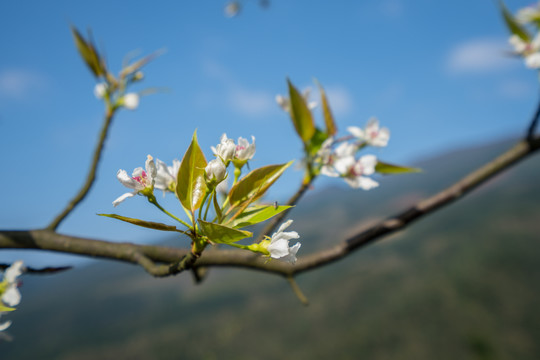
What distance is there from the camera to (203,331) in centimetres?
974

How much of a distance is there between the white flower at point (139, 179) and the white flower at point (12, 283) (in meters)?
0.45

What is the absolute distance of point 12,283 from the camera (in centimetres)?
78

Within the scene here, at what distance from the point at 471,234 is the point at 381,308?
5101 millimetres

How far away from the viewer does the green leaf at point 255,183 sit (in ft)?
1.95

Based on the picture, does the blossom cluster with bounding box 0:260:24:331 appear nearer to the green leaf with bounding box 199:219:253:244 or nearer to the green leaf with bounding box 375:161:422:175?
the green leaf with bounding box 199:219:253:244

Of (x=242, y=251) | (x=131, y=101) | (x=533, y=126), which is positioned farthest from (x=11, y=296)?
(x=533, y=126)

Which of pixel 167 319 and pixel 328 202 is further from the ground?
pixel 167 319

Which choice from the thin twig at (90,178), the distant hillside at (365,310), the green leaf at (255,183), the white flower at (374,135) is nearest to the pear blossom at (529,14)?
the white flower at (374,135)

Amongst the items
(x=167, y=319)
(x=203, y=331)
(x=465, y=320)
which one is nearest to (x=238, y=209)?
(x=465, y=320)

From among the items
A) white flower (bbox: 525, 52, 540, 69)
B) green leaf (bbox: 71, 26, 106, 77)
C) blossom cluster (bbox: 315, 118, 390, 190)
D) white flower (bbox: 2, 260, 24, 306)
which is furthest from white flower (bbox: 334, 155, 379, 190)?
green leaf (bbox: 71, 26, 106, 77)

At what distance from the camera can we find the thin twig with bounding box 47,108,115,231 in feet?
3.26

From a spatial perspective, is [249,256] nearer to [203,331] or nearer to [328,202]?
[203,331]

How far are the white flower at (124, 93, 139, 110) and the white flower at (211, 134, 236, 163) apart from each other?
930 mm

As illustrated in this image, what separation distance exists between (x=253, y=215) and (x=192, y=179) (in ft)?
0.42
